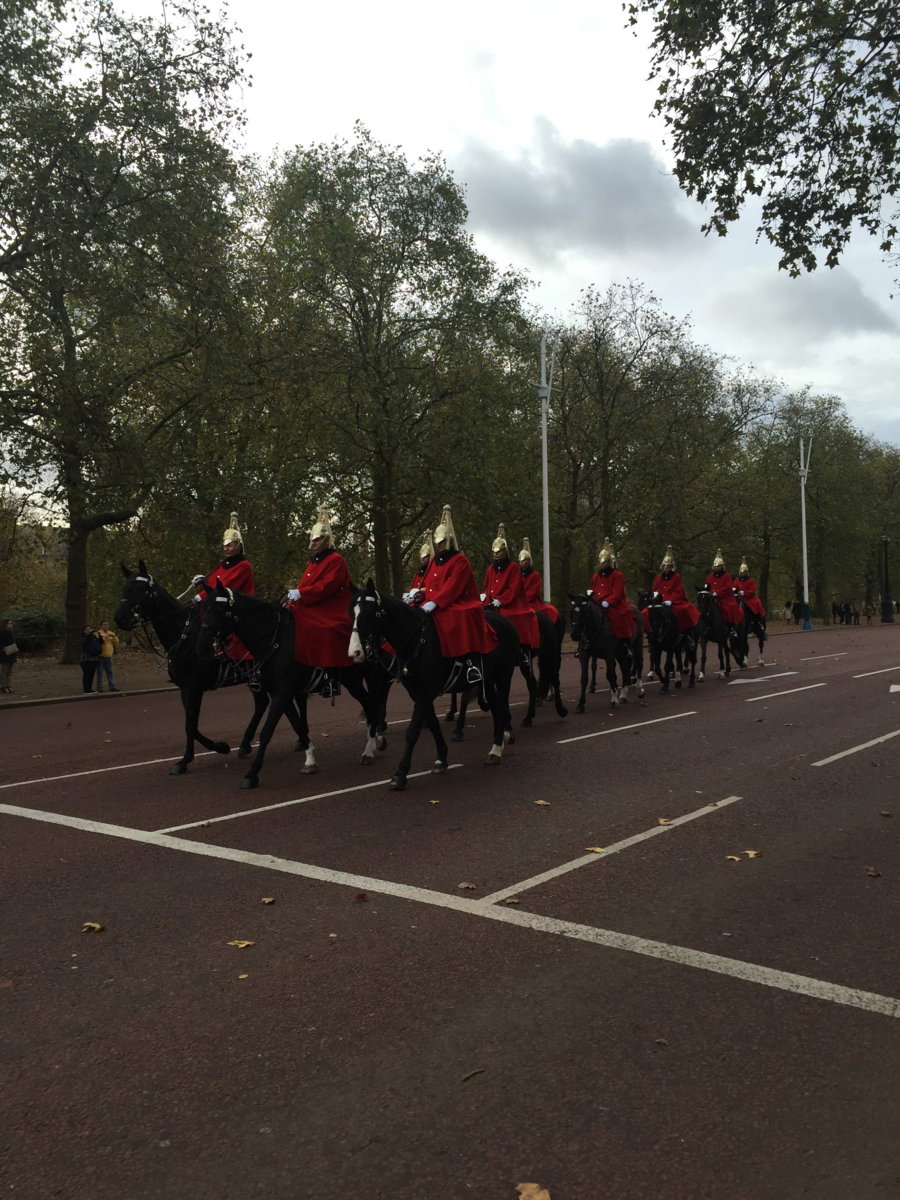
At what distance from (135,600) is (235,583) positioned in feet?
3.66

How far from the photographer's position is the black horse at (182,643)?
1066cm

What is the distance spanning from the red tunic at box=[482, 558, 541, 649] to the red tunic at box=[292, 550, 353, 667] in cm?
321

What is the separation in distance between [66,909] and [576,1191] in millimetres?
3833

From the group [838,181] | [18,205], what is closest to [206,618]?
[838,181]

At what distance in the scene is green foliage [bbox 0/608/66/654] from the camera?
97.8 feet

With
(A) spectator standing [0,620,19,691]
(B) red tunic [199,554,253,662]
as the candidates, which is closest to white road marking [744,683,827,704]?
(B) red tunic [199,554,253,662]

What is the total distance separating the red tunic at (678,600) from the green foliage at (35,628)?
1892cm

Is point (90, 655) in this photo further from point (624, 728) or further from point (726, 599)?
point (726, 599)

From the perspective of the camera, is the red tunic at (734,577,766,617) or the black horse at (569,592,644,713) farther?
the red tunic at (734,577,766,617)

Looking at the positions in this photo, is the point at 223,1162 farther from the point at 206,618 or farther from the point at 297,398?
the point at 297,398

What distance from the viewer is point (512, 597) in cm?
1395

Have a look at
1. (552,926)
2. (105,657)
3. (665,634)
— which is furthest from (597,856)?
(105,657)

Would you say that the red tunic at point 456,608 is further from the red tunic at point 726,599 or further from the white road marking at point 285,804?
the red tunic at point 726,599

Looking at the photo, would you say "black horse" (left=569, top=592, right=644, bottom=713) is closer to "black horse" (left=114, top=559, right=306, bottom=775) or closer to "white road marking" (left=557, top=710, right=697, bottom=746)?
"white road marking" (left=557, top=710, right=697, bottom=746)
